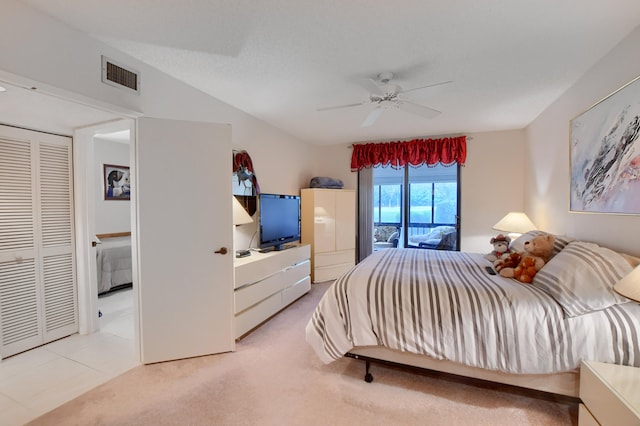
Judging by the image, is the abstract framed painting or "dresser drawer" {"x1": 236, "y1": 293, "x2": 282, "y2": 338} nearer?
the abstract framed painting

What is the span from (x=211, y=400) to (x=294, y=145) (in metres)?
3.57

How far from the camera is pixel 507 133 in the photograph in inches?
168

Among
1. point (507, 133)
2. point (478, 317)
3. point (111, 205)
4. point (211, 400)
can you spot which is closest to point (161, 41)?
point (211, 400)

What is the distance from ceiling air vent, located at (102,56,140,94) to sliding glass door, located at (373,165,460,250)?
3745 millimetres

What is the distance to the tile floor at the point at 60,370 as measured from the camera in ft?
6.06

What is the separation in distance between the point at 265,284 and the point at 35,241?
2.06 meters

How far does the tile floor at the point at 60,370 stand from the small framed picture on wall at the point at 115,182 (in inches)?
92.2

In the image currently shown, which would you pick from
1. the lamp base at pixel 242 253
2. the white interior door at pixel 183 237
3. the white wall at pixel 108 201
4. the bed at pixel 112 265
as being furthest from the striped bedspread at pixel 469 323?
the white wall at pixel 108 201

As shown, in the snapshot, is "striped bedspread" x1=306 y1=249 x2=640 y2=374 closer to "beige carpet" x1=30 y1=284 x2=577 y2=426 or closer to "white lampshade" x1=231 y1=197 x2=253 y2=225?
"beige carpet" x1=30 y1=284 x2=577 y2=426

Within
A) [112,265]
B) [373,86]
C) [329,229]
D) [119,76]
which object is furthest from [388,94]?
[112,265]

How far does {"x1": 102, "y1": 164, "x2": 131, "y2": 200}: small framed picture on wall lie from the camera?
14.8 ft

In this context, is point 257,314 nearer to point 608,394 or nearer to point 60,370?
point 60,370

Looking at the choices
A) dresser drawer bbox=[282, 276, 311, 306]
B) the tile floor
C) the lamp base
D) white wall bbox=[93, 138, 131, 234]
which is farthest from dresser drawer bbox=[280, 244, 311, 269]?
white wall bbox=[93, 138, 131, 234]

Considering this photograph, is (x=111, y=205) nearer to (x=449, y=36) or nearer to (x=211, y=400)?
(x=211, y=400)
